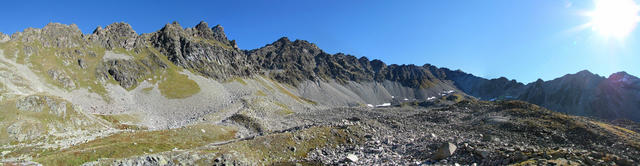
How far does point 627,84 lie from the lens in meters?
185

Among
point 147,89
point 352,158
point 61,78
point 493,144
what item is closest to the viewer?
point 352,158

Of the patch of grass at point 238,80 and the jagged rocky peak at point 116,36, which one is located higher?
the jagged rocky peak at point 116,36

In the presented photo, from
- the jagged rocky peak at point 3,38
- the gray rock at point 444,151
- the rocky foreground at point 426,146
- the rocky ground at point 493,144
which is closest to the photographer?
the rocky ground at point 493,144

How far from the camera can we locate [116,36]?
152 metres

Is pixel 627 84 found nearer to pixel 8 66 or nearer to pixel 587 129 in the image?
pixel 587 129

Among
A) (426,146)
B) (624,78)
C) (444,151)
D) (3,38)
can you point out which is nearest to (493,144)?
(426,146)

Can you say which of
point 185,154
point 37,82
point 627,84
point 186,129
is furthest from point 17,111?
point 627,84

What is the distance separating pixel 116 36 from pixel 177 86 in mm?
56328

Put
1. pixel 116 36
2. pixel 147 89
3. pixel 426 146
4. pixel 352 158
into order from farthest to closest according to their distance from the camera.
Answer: pixel 116 36 → pixel 147 89 → pixel 426 146 → pixel 352 158

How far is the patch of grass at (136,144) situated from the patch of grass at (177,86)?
67.6m

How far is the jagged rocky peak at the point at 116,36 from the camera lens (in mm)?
141625

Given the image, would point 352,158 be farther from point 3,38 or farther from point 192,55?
point 192,55

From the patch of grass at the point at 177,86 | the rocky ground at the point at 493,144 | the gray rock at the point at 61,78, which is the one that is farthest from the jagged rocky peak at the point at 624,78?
the gray rock at the point at 61,78

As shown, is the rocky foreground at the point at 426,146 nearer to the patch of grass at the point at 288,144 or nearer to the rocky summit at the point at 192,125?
the patch of grass at the point at 288,144
